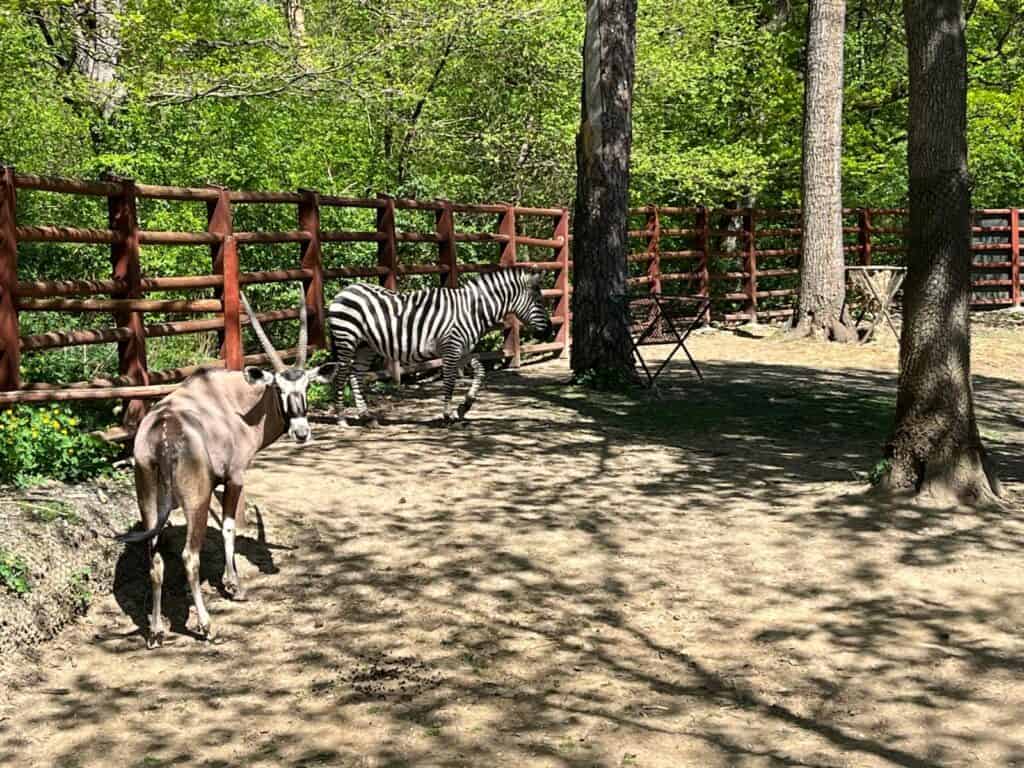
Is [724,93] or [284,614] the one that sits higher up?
[724,93]

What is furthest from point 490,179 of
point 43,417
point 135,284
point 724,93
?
point 43,417

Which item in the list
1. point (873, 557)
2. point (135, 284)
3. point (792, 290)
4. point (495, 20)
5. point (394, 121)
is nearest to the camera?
point (873, 557)

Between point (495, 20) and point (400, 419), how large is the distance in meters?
8.15

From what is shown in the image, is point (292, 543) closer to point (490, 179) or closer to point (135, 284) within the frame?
point (135, 284)

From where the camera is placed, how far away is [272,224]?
44.3 ft

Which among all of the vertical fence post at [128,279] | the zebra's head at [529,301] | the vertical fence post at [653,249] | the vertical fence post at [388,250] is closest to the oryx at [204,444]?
the vertical fence post at [128,279]

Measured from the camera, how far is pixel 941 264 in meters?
7.43

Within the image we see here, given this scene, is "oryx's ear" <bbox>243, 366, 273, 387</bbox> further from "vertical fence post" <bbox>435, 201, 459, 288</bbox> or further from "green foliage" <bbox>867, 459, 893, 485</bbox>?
"vertical fence post" <bbox>435, 201, 459, 288</bbox>

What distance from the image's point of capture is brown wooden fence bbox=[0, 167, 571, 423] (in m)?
7.37

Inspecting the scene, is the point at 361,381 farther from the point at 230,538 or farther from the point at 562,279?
the point at 562,279

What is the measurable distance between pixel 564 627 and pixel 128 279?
4270 millimetres

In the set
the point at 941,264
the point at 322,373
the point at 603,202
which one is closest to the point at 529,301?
the point at 603,202

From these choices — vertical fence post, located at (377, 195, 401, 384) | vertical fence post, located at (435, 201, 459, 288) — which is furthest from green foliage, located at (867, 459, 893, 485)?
vertical fence post, located at (435, 201, 459, 288)

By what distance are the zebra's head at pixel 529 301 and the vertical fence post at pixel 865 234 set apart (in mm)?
11200
